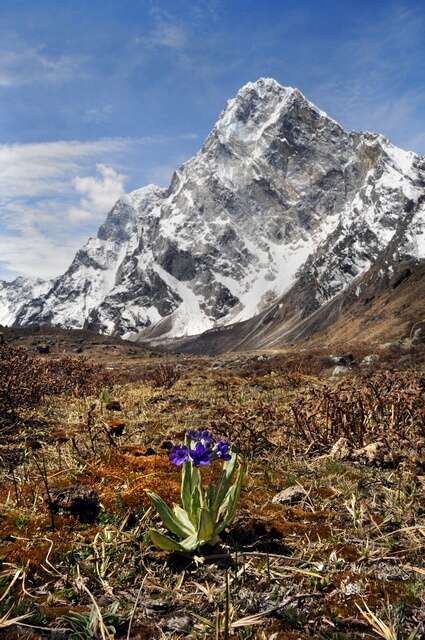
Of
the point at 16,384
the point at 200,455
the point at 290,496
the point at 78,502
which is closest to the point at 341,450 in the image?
the point at 290,496

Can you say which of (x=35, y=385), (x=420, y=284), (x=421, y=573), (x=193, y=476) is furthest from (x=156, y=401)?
(x=420, y=284)

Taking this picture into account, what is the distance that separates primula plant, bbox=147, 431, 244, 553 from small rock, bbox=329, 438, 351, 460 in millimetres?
3447

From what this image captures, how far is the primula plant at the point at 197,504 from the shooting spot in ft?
13.6

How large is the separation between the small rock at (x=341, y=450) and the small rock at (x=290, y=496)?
77.7 inches

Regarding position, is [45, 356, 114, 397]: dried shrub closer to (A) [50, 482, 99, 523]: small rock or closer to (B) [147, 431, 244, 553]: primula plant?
(A) [50, 482, 99, 523]: small rock

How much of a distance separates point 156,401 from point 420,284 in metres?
88.3

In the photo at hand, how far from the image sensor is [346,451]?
24.6 feet

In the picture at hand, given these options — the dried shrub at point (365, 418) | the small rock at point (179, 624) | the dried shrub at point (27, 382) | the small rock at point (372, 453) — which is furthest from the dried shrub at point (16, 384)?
the small rock at point (179, 624)

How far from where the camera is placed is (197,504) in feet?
14.3

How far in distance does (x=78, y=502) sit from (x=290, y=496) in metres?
2.30

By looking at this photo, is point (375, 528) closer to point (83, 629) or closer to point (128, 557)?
point (128, 557)

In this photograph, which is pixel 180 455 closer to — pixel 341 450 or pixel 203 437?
Answer: pixel 203 437

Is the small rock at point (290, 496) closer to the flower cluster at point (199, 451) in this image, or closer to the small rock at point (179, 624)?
the flower cluster at point (199, 451)

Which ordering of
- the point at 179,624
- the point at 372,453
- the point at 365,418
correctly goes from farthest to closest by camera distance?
the point at 365,418
the point at 372,453
the point at 179,624
